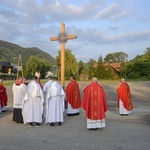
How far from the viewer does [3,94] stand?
14.9 metres

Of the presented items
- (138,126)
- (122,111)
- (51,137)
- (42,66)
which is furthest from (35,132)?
(42,66)

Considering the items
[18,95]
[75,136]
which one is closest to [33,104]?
[18,95]

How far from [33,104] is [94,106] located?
7.85 feet

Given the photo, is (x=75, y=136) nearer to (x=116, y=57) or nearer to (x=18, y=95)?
(x=18, y=95)

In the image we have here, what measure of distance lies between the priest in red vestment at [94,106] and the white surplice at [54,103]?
1.25 metres

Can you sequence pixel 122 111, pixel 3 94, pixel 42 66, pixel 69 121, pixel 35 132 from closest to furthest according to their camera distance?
pixel 35 132, pixel 69 121, pixel 122 111, pixel 3 94, pixel 42 66

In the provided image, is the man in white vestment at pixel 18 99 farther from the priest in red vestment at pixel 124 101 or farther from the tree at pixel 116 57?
the tree at pixel 116 57

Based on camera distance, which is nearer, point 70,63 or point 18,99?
point 18,99

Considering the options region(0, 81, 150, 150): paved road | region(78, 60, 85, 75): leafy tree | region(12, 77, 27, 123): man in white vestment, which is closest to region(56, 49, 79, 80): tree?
region(78, 60, 85, 75): leafy tree

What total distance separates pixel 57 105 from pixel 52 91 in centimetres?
58

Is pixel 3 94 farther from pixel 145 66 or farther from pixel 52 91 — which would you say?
pixel 145 66

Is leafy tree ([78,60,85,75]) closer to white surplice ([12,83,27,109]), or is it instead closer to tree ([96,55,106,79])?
tree ([96,55,106,79])

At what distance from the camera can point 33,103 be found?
35.2ft

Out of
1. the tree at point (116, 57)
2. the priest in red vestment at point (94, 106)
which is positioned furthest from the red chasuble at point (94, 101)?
the tree at point (116, 57)
